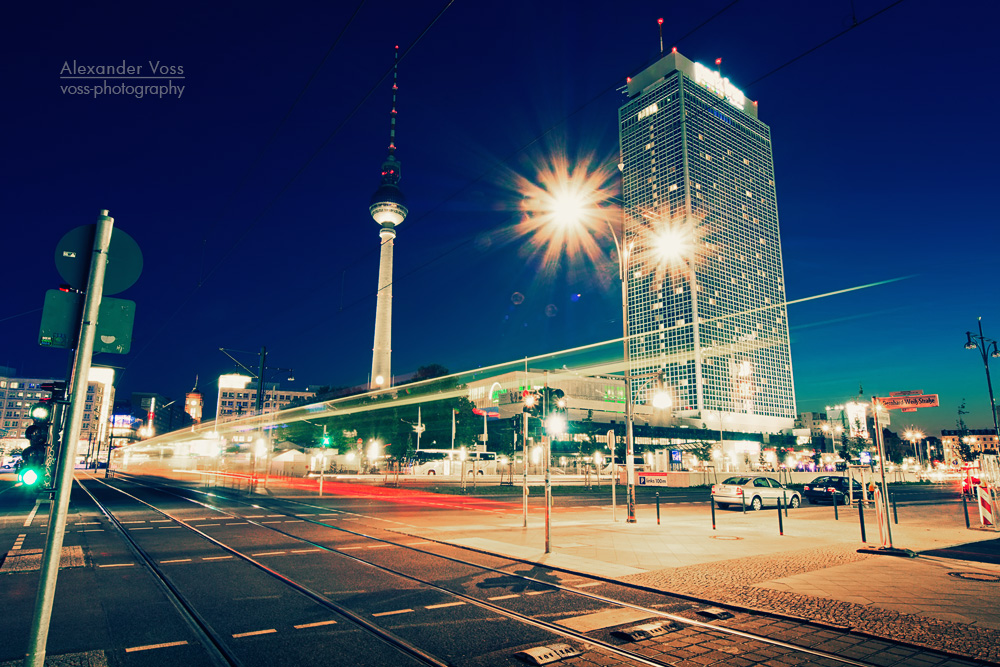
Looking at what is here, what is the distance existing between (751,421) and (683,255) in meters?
50.2

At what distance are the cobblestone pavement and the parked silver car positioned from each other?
43.5ft

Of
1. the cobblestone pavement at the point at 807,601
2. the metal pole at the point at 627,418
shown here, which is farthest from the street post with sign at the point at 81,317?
the metal pole at the point at 627,418

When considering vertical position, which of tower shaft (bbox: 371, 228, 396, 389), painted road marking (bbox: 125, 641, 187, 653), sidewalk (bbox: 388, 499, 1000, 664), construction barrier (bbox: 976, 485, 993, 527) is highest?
tower shaft (bbox: 371, 228, 396, 389)

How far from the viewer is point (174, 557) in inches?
443

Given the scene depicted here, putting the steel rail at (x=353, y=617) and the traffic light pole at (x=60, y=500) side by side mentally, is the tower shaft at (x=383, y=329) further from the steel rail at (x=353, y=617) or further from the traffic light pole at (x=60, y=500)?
the traffic light pole at (x=60, y=500)

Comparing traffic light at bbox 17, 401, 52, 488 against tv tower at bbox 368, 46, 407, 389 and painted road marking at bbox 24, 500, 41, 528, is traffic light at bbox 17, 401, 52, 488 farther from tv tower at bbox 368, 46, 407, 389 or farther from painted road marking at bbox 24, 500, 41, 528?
tv tower at bbox 368, 46, 407, 389

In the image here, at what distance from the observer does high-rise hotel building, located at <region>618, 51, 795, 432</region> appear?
145 metres

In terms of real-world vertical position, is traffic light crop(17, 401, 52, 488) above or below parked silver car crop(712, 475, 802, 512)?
above

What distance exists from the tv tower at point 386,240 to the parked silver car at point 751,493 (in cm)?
9342

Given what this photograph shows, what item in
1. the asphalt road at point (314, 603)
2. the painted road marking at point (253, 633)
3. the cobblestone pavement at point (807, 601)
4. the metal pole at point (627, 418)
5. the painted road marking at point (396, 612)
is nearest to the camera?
the asphalt road at point (314, 603)

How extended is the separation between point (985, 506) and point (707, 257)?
462ft

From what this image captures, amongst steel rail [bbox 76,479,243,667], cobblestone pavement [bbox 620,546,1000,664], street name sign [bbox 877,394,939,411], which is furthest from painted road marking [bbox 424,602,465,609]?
street name sign [bbox 877,394,939,411]

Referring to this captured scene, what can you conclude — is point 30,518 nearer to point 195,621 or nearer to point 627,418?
point 195,621

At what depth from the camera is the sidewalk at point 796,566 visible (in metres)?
6.93
